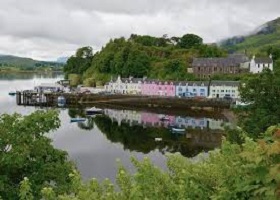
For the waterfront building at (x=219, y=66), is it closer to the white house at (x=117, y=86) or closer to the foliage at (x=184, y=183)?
the white house at (x=117, y=86)

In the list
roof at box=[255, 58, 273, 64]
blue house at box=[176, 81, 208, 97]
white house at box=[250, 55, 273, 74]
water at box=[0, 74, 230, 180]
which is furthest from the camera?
roof at box=[255, 58, 273, 64]

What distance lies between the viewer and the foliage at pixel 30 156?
14953 mm

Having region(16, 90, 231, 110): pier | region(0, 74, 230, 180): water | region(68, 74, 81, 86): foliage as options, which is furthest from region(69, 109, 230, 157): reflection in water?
region(68, 74, 81, 86): foliage

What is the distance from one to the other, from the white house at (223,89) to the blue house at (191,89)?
2044mm

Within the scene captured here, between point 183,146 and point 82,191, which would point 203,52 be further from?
point 82,191

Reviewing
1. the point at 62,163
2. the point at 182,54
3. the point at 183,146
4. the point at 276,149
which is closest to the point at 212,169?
the point at 276,149

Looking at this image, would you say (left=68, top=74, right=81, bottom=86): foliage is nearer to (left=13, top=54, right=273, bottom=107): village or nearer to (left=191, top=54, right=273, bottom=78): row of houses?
(left=13, top=54, right=273, bottom=107): village

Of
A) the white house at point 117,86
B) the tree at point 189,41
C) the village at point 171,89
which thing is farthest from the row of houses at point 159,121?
the tree at point 189,41

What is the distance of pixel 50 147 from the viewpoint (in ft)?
55.0

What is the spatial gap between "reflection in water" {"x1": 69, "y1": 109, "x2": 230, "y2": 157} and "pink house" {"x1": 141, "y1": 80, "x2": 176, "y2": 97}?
24.7 m

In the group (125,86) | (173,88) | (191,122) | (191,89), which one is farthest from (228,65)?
(191,122)

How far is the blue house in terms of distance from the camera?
357ft

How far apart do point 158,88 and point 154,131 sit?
4746cm

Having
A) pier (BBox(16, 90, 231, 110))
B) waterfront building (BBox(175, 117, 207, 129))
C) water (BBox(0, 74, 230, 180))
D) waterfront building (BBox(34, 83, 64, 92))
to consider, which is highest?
waterfront building (BBox(34, 83, 64, 92))
